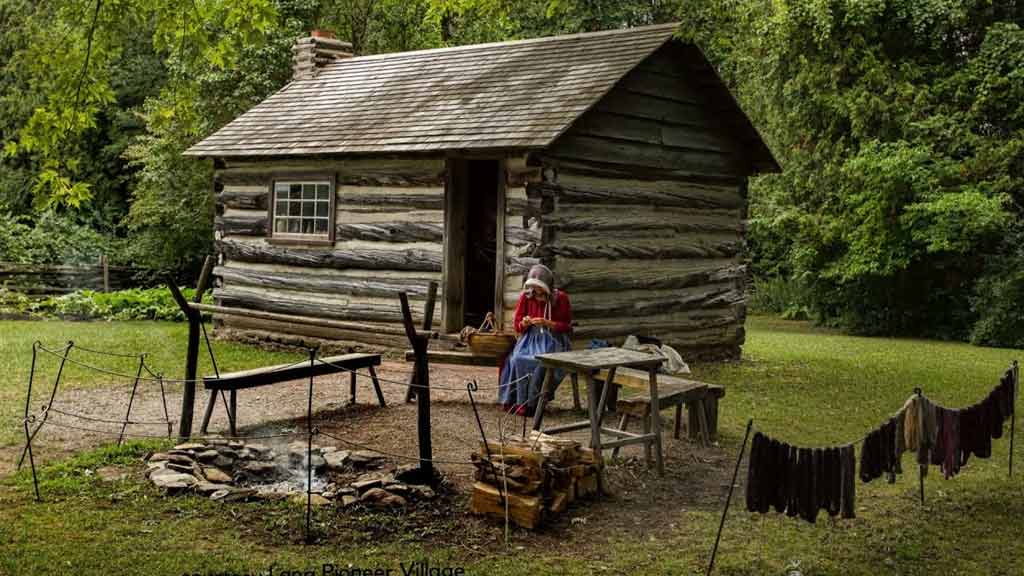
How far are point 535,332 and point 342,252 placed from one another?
19.8ft

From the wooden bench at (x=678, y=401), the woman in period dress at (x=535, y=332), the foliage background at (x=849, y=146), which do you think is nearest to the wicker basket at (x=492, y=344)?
the woman in period dress at (x=535, y=332)

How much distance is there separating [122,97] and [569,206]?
2230 centimetres

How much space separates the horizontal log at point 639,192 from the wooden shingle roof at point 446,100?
928 millimetres

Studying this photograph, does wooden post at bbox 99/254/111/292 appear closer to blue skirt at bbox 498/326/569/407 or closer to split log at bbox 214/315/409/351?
split log at bbox 214/315/409/351

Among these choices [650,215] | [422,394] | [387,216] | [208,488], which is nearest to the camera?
A: [208,488]

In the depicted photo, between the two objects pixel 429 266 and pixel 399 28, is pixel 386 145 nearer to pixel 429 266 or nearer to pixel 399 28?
pixel 429 266

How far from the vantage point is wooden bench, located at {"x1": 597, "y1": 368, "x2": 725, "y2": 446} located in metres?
9.08

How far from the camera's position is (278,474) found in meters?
8.33

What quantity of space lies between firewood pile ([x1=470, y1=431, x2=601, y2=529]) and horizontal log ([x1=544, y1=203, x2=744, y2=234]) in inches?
253

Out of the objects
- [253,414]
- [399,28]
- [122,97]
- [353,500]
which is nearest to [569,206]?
[253,414]

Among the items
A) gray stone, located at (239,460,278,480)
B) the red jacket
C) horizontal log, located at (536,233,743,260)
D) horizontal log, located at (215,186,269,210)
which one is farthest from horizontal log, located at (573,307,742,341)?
gray stone, located at (239,460,278,480)

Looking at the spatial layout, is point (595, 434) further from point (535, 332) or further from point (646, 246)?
point (646, 246)

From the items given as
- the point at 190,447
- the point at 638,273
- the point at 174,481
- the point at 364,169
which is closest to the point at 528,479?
the point at 174,481

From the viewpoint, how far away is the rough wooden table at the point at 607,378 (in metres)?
8.08
